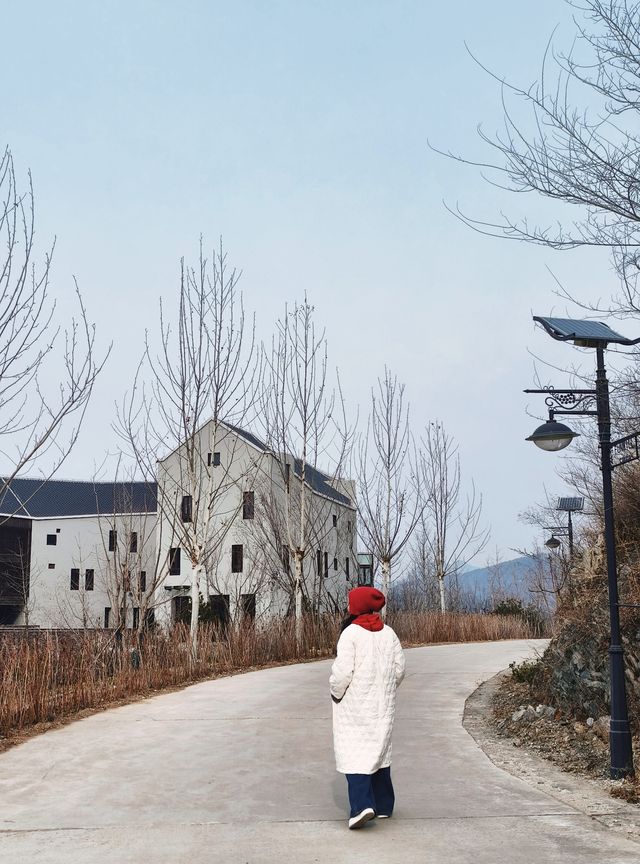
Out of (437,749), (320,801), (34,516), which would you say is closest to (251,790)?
(320,801)

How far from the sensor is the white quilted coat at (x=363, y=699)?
5344 mm

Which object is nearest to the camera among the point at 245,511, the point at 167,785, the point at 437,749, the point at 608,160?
the point at 167,785

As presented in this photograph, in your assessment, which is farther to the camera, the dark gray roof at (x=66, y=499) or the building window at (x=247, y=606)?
the dark gray roof at (x=66, y=499)

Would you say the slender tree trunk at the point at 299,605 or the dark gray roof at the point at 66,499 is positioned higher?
the dark gray roof at the point at 66,499

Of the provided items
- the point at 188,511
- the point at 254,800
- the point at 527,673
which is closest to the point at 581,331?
the point at 254,800

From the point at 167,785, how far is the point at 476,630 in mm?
20058

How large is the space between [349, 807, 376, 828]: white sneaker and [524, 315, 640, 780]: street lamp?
8.77 ft

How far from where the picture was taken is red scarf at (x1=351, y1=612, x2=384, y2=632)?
5.64 metres

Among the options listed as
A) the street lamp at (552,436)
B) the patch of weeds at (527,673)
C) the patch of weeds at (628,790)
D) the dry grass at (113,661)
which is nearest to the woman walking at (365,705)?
the patch of weeds at (628,790)

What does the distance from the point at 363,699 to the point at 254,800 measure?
4.88 ft

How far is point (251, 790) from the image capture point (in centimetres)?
650

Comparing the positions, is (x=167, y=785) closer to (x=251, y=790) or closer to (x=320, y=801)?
(x=251, y=790)

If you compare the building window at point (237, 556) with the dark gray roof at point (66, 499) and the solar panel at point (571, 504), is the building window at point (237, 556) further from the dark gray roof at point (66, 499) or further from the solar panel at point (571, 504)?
the solar panel at point (571, 504)

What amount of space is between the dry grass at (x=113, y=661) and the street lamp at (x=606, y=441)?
20.4 ft
